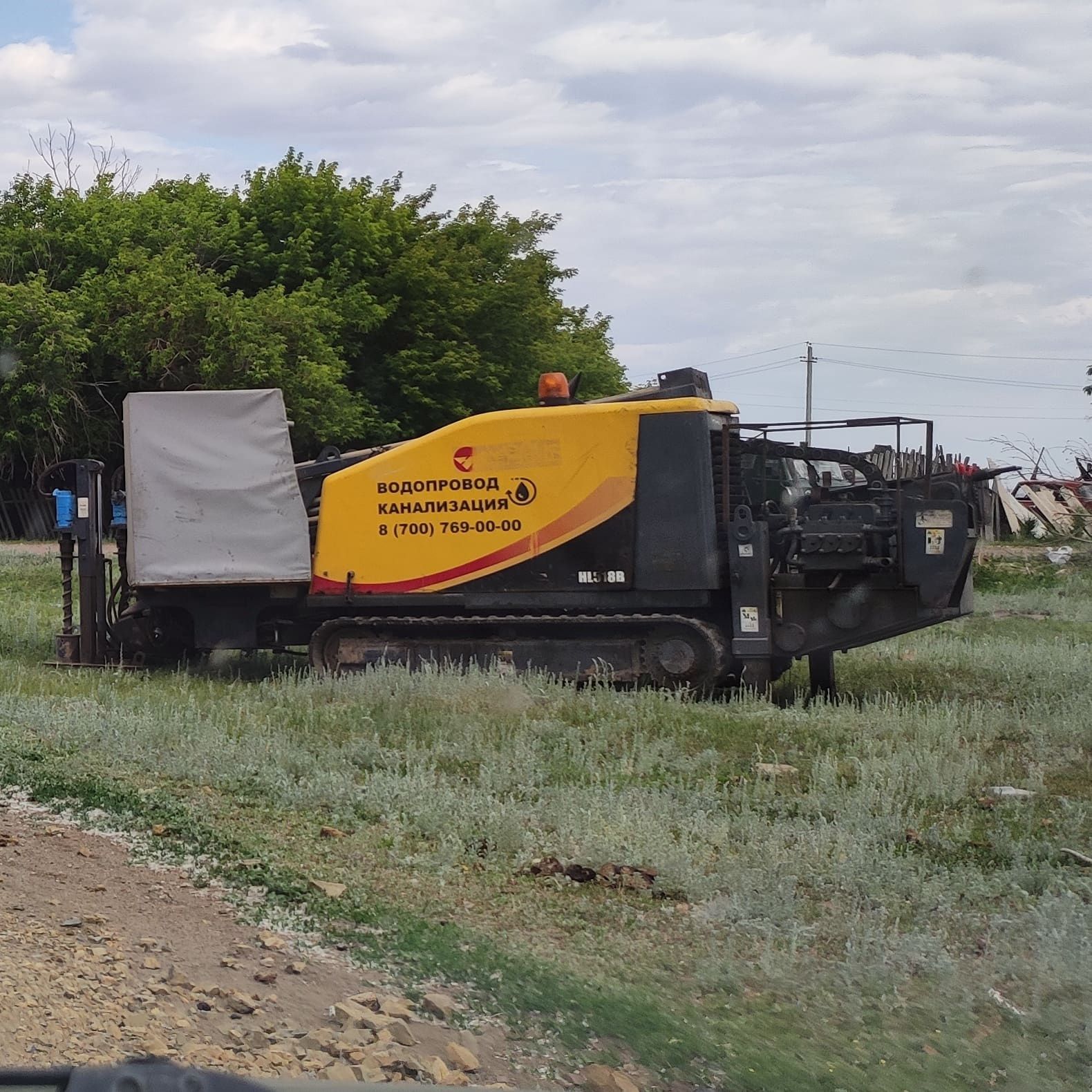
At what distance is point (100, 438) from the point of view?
1388 inches

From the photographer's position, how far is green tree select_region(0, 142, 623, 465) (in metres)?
32.8

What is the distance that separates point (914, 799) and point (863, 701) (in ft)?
11.9

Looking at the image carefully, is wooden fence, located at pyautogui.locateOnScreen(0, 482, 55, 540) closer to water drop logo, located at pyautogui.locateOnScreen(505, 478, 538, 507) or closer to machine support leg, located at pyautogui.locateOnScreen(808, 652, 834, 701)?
water drop logo, located at pyautogui.locateOnScreen(505, 478, 538, 507)

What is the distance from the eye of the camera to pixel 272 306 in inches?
1310

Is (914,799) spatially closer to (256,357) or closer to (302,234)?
(256,357)

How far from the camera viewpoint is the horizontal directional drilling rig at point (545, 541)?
464 inches

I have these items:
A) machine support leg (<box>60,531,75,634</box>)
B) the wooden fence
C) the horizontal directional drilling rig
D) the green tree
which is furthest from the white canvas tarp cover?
the wooden fence

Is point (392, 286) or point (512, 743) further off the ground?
point (392, 286)

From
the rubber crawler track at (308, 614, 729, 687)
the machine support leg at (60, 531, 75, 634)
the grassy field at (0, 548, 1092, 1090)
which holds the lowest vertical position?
the grassy field at (0, 548, 1092, 1090)

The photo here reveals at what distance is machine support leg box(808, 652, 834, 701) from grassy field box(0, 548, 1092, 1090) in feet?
0.89

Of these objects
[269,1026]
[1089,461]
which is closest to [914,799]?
[269,1026]

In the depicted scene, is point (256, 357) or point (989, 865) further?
point (256, 357)

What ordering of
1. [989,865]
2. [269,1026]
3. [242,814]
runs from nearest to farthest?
[269,1026], [989,865], [242,814]

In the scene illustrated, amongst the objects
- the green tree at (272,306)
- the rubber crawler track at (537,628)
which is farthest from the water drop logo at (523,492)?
the green tree at (272,306)
